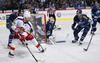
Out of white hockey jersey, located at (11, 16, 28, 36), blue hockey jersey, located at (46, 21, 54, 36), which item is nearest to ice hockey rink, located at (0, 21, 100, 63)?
blue hockey jersey, located at (46, 21, 54, 36)

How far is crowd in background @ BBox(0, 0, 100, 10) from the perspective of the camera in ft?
30.7

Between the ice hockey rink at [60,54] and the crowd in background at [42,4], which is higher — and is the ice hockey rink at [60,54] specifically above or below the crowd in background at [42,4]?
below

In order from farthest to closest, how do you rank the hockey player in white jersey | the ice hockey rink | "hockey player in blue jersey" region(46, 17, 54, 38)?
"hockey player in blue jersey" region(46, 17, 54, 38)
the hockey player in white jersey
the ice hockey rink

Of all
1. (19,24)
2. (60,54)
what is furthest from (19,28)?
(60,54)

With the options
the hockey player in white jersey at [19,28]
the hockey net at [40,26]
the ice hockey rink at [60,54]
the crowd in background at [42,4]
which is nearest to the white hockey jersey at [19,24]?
the hockey player in white jersey at [19,28]

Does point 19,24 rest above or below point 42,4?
above

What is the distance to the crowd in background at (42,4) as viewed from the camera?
937cm

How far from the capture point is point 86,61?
348 cm

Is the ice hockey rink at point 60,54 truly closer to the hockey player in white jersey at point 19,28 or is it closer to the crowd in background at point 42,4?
the hockey player in white jersey at point 19,28

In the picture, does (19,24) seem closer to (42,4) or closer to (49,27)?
(49,27)

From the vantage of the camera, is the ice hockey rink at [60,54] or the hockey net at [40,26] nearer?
the ice hockey rink at [60,54]

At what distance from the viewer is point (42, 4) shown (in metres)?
10.4

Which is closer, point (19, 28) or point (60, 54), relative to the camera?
point (19, 28)

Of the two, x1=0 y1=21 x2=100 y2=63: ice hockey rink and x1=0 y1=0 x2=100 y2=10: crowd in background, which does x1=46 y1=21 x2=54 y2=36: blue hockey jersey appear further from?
x1=0 y1=0 x2=100 y2=10: crowd in background
